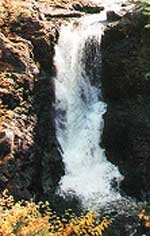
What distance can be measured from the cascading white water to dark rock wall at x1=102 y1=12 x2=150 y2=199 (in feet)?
0.80

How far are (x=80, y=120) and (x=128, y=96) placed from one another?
128 cm

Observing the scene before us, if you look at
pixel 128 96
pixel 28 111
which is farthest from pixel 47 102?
pixel 128 96

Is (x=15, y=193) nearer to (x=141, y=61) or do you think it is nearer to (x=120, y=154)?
(x=120, y=154)

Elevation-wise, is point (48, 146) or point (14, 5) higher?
point (14, 5)

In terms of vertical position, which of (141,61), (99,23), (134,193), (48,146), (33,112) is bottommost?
(134,193)

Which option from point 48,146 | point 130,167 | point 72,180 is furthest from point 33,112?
point 130,167

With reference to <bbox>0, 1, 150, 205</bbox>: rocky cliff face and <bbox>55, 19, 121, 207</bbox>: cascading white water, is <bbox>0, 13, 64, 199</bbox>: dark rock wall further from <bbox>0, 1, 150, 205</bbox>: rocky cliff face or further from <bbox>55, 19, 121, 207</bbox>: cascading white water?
<bbox>55, 19, 121, 207</bbox>: cascading white water

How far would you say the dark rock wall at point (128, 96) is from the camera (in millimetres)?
10977

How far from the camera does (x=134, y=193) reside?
10469 millimetres

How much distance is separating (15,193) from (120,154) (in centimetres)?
319

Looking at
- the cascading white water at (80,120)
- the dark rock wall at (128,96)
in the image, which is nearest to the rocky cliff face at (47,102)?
the dark rock wall at (128,96)

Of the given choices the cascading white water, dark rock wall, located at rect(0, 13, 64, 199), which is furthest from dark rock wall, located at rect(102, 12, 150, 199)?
dark rock wall, located at rect(0, 13, 64, 199)

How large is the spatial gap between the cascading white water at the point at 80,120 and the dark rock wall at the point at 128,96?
24 centimetres

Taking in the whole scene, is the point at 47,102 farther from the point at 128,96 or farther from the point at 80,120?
the point at 128,96
